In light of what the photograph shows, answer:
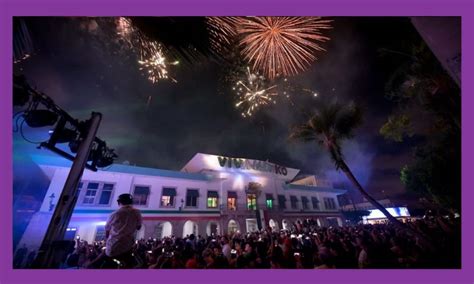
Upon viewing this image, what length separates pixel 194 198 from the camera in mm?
21438

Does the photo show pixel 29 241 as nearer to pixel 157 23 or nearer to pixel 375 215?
pixel 157 23

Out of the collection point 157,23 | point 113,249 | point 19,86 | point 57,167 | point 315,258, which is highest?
point 57,167

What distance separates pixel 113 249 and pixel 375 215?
5798 cm

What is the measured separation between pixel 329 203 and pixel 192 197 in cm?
2394

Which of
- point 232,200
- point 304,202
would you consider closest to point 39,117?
point 232,200

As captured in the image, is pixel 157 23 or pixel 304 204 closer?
pixel 157 23

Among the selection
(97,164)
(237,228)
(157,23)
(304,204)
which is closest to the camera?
(157,23)

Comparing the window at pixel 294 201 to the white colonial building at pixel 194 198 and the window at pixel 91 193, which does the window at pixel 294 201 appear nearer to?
the white colonial building at pixel 194 198

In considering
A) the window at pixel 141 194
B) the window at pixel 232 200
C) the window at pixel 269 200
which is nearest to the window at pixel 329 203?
the window at pixel 269 200

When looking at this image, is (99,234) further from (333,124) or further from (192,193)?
(333,124)

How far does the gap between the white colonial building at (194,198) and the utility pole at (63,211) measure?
1324 centimetres

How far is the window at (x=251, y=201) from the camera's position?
81.8 ft

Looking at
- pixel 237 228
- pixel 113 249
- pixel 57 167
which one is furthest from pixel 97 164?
pixel 237 228

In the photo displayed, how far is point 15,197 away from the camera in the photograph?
1359cm
